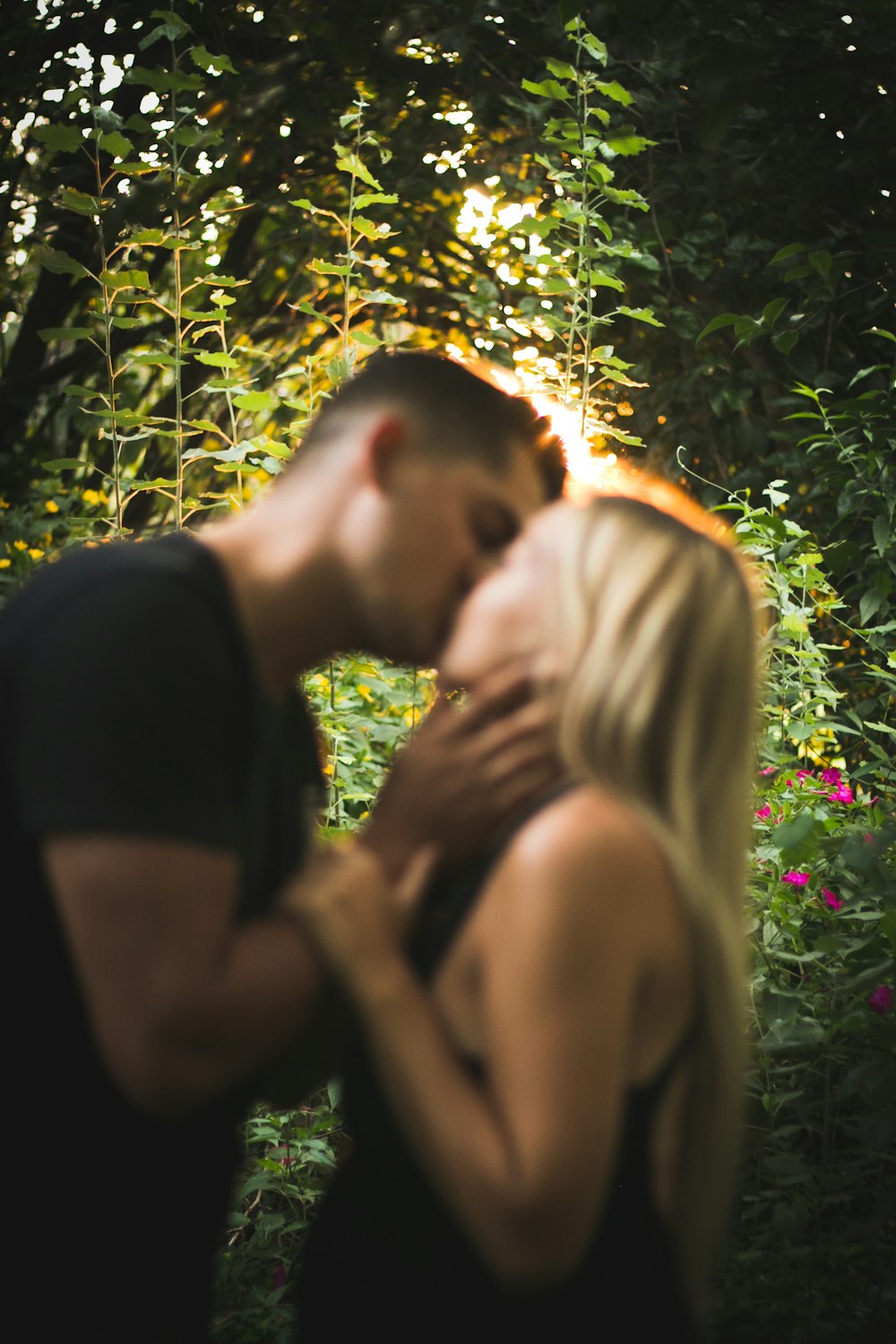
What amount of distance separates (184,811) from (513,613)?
1.32 feet

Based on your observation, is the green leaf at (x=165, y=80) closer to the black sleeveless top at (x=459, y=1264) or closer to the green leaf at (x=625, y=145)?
the green leaf at (x=625, y=145)

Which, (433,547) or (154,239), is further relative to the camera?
(154,239)

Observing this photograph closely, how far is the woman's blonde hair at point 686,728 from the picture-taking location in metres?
1.14

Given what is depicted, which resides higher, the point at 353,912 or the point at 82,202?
the point at 82,202

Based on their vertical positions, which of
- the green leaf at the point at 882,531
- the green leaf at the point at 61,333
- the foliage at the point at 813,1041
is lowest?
the foliage at the point at 813,1041

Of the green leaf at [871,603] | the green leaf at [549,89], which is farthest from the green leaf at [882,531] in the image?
the green leaf at [549,89]

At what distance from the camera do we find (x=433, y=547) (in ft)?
4.42

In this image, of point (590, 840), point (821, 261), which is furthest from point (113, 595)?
point (821, 261)

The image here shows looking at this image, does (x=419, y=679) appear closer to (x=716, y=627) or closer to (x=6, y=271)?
(x=716, y=627)

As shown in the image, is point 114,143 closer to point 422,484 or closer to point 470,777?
point 422,484

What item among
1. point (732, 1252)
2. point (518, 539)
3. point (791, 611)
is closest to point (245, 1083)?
point (518, 539)

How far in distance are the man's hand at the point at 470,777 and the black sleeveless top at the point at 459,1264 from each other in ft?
0.15

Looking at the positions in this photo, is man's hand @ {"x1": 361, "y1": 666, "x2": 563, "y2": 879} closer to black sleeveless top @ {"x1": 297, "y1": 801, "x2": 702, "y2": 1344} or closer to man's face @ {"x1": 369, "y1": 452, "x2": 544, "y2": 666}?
black sleeveless top @ {"x1": 297, "y1": 801, "x2": 702, "y2": 1344}

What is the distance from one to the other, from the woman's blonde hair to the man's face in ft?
0.57
